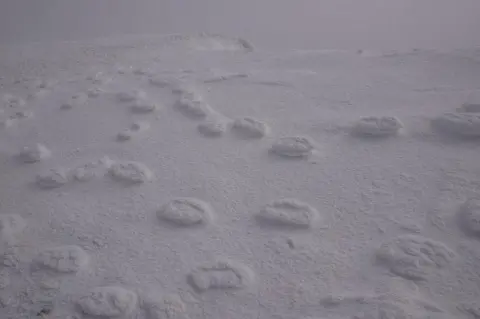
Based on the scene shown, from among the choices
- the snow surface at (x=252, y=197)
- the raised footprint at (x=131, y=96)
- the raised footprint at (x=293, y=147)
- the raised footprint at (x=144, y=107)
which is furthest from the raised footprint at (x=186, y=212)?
the raised footprint at (x=131, y=96)

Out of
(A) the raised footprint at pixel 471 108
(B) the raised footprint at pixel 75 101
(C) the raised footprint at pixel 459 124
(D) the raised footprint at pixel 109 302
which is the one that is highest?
(B) the raised footprint at pixel 75 101

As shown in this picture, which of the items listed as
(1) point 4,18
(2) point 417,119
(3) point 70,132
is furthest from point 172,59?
(1) point 4,18

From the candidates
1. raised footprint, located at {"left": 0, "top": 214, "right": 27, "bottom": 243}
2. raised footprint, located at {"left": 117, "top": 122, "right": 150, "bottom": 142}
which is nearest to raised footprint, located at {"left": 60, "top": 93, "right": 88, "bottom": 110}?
raised footprint, located at {"left": 117, "top": 122, "right": 150, "bottom": 142}

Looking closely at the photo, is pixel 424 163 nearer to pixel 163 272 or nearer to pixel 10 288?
pixel 163 272

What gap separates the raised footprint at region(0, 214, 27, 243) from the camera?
36.2 inches

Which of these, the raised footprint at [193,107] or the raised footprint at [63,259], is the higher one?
the raised footprint at [193,107]

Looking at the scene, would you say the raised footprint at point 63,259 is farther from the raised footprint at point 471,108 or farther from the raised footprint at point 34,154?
the raised footprint at point 471,108

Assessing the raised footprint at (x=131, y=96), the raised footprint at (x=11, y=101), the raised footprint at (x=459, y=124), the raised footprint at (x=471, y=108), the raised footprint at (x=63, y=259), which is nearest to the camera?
the raised footprint at (x=63, y=259)

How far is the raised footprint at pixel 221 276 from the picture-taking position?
30.0 inches

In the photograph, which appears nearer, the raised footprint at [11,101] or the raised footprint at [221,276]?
the raised footprint at [221,276]

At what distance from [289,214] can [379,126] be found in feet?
1.40

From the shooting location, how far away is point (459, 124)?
1.07 metres

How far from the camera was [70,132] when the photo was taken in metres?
1.43

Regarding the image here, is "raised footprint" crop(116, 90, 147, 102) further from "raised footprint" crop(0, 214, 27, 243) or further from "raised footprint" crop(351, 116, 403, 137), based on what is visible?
"raised footprint" crop(351, 116, 403, 137)
